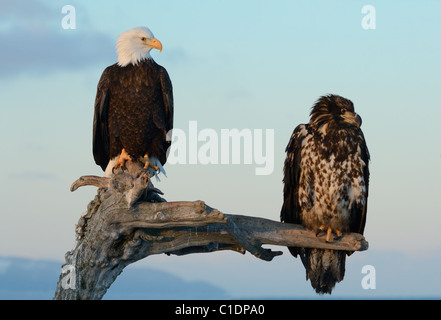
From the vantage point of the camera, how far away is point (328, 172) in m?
9.85

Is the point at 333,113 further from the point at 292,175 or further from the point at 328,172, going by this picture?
the point at 292,175

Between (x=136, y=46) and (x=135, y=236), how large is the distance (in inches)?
131

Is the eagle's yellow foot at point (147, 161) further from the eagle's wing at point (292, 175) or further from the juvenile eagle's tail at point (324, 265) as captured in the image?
the juvenile eagle's tail at point (324, 265)

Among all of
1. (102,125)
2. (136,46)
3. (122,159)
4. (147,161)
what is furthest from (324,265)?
(136,46)

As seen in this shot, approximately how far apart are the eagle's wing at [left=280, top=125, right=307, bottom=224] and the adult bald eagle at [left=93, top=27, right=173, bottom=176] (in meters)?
2.08

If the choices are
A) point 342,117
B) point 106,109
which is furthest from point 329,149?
point 106,109

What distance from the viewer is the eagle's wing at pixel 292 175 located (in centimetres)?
1002

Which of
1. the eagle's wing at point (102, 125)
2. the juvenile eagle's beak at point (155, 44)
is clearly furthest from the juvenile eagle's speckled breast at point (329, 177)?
the eagle's wing at point (102, 125)

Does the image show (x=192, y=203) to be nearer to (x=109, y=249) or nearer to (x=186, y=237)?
(x=186, y=237)

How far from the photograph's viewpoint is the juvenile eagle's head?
389 inches

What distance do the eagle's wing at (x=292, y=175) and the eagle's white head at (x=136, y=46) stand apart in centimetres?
279

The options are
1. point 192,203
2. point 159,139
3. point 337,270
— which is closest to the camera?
point 192,203

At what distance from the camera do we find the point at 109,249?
974cm

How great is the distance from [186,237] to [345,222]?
227 cm
